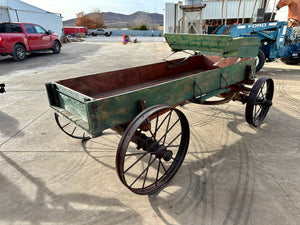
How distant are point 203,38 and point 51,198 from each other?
10.2 feet

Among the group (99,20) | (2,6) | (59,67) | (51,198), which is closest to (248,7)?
(59,67)

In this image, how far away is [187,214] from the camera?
2213 millimetres

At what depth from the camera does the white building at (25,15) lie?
1501 centimetres

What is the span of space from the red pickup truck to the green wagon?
8.20 metres

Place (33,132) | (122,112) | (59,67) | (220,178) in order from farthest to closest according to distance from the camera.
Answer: (59,67)
(33,132)
(220,178)
(122,112)

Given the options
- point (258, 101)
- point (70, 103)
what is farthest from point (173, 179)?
point (258, 101)

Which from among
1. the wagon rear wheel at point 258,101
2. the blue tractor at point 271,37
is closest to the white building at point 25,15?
the blue tractor at point 271,37

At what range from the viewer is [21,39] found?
10320 mm

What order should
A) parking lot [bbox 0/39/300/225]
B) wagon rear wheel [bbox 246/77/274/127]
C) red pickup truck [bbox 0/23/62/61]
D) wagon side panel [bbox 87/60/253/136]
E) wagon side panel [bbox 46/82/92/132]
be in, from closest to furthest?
wagon side panel [bbox 87/60/253/136] < wagon side panel [bbox 46/82/92/132] < parking lot [bbox 0/39/300/225] < wagon rear wheel [bbox 246/77/274/127] < red pickup truck [bbox 0/23/62/61]

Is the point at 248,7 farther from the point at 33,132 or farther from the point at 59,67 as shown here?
the point at 33,132

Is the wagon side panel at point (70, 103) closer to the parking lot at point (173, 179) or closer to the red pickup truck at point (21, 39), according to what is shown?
the parking lot at point (173, 179)

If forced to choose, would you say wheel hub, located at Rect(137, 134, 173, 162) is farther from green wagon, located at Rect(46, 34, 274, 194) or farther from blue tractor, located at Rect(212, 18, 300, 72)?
blue tractor, located at Rect(212, 18, 300, 72)

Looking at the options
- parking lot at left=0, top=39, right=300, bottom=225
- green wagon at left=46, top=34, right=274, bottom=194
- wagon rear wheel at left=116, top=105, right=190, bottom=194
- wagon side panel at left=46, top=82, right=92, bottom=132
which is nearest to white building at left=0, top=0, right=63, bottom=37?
parking lot at left=0, top=39, right=300, bottom=225

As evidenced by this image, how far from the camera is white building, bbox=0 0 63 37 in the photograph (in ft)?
49.2
